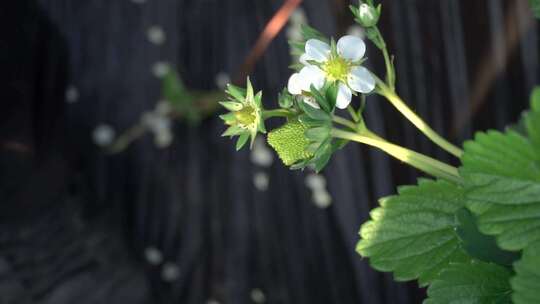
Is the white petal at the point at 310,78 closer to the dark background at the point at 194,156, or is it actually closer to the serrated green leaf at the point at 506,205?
the serrated green leaf at the point at 506,205

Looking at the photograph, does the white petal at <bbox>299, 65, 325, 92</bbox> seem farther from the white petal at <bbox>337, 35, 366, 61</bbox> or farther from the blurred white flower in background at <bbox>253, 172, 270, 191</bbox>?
the blurred white flower in background at <bbox>253, 172, 270, 191</bbox>

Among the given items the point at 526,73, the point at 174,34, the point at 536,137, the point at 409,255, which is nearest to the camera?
the point at 536,137

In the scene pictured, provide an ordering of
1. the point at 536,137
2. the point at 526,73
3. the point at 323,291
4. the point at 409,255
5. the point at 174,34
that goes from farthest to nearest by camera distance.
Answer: the point at 174,34
the point at 323,291
the point at 526,73
the point at 409,255
the point at 536,137

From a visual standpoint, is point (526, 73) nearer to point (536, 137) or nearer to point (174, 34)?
point (536, 137)

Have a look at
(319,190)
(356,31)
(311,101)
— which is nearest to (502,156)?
(311,101)

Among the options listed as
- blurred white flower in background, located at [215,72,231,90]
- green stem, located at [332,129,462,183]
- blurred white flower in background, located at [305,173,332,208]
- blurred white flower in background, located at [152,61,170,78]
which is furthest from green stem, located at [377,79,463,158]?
blurred white flower in background, located at [152,61,170,78]

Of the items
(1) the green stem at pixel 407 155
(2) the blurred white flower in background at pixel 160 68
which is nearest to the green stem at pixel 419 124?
(1) the green stem at pixel 407 155

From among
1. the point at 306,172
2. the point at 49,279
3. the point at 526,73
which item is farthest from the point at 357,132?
the point at 49,279
